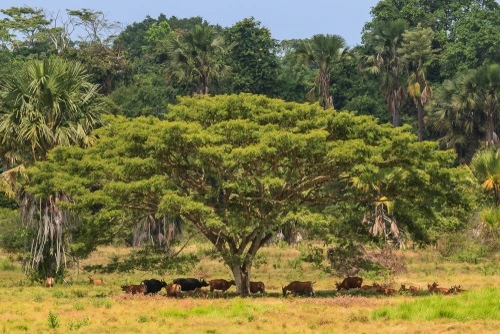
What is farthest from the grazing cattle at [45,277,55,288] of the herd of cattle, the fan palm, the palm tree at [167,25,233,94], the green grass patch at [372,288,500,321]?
the palm tree at [167,25,233,94]

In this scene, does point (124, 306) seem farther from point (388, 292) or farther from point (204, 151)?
point (388, 292)

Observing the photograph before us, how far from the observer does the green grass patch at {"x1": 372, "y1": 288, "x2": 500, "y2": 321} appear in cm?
2416

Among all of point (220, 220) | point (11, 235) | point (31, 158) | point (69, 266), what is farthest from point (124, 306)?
point (11, 235)

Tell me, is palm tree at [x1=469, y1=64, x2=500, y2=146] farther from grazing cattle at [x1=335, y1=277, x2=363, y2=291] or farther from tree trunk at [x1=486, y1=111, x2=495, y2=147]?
grazing cattle at [x1=335, y1=277, x2=363, y2=291]

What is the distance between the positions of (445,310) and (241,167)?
9502mm

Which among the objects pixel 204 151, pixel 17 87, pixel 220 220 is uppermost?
pixel 17 87

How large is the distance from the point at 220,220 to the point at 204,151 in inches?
90.3

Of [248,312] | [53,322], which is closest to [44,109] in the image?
[53,322]

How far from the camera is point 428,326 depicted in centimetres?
2308

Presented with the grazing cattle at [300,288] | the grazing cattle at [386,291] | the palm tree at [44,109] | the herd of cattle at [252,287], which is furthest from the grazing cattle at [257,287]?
the palm tree at [44,109]

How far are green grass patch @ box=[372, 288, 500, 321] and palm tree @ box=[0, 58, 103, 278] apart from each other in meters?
16.7

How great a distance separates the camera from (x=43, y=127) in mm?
36969

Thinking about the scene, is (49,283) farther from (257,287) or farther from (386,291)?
(386,291)

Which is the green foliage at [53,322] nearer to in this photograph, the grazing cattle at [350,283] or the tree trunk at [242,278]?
the tree trunk at [242,278]
